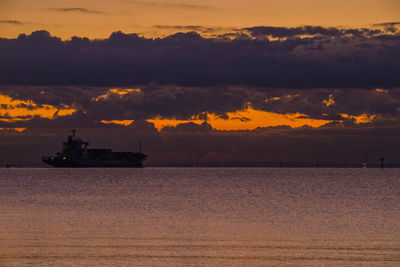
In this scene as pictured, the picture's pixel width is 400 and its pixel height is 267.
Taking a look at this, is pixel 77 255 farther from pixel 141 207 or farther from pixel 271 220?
pixel 141 207

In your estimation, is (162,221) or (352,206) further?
(352,206)

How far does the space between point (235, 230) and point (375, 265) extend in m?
20.3

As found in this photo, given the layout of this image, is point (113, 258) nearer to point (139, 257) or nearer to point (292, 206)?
point (139, 257)

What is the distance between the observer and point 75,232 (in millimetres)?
53531

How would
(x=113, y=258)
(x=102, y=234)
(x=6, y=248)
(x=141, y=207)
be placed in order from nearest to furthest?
(x=113, y=258) < (x=6, y=248) < (x=102, y=234) < (x=141, y=207)

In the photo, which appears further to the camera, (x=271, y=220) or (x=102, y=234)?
(x=271, y=220)

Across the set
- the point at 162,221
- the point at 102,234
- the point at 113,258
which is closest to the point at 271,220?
the point at 162,221

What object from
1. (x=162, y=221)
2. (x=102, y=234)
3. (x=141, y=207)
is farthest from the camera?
(x=141, y=207)

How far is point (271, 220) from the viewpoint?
67.8 meters

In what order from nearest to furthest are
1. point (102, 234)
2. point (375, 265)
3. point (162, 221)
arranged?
point (375, 265), point (102, 234), point (162, 221)

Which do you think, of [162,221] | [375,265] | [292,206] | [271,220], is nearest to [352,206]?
[292,206]

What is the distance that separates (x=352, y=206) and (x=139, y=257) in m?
56.8

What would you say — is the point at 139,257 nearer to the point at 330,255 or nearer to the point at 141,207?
the point at 330,255

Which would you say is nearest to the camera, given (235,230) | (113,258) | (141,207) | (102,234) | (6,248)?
(113,258)
